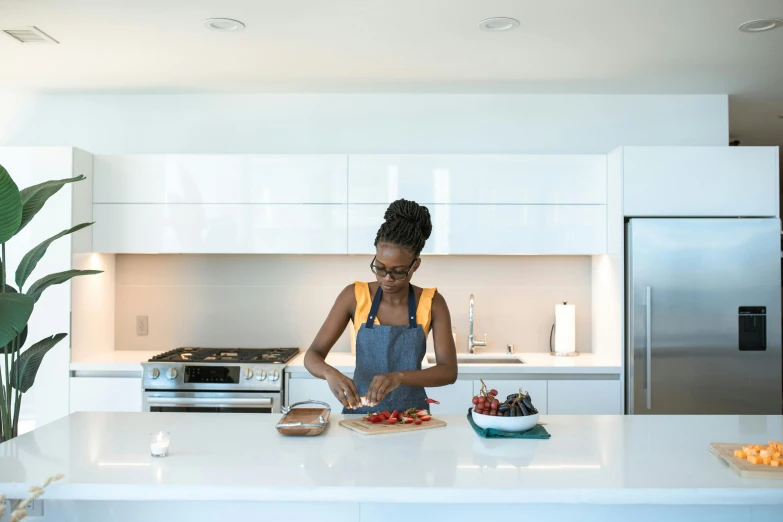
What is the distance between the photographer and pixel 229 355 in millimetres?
4113

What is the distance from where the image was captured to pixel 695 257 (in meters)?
3.82

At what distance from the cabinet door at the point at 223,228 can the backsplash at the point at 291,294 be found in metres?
0.44

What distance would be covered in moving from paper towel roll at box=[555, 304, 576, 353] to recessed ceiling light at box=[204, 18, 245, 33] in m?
2.49

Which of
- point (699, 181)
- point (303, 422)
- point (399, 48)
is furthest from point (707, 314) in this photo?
point (303, 422)

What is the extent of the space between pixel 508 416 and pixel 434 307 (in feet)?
2.12

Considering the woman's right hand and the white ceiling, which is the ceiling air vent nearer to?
the white ceiling

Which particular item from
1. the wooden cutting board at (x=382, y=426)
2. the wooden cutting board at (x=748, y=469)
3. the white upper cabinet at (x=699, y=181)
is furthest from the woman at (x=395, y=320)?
the white upper cabinet at (x=699, y=181)

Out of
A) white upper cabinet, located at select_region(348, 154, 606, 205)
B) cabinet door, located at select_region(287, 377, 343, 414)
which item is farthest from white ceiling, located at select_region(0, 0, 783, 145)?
cabinet door, located at select_region(287, 377, 343, 414)

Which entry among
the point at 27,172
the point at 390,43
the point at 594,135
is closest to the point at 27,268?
the point at 27,172

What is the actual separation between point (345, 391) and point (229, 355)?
2.09m

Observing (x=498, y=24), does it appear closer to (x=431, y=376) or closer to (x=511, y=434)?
(x=431, y=376)

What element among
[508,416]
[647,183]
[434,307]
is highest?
[647,183]

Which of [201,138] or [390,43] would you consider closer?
[390,43]

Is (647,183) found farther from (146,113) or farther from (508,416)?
(146,113)
